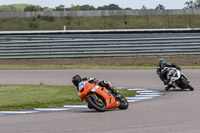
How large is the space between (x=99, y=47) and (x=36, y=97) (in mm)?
17436

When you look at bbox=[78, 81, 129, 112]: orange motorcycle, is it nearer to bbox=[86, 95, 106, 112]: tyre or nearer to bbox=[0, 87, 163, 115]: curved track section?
bbox=[86, 95, 106, 112]: tyre

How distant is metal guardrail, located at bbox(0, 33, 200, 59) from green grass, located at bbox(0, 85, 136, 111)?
1444cm

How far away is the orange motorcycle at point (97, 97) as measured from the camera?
38.2ft

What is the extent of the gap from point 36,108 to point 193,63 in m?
18.6

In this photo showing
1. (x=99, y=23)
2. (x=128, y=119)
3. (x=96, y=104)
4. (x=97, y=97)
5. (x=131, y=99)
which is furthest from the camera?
(x=99, y=23)

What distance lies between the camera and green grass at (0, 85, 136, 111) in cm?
1351

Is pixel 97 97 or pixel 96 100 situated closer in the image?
pixel 96 100

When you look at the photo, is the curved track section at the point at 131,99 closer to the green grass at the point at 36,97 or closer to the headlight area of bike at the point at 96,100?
the green grass at the point at 36,97

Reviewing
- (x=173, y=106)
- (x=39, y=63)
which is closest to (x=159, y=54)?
(x=39, y=63)

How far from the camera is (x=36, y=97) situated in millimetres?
14867

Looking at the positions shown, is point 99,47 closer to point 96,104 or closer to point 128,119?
point 96,104

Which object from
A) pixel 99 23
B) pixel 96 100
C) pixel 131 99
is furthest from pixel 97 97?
pixel 99 23


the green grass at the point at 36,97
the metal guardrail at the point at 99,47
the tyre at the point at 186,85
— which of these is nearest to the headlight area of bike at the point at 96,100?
the green grass at the point at 36,97

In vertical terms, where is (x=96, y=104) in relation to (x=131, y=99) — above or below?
above
